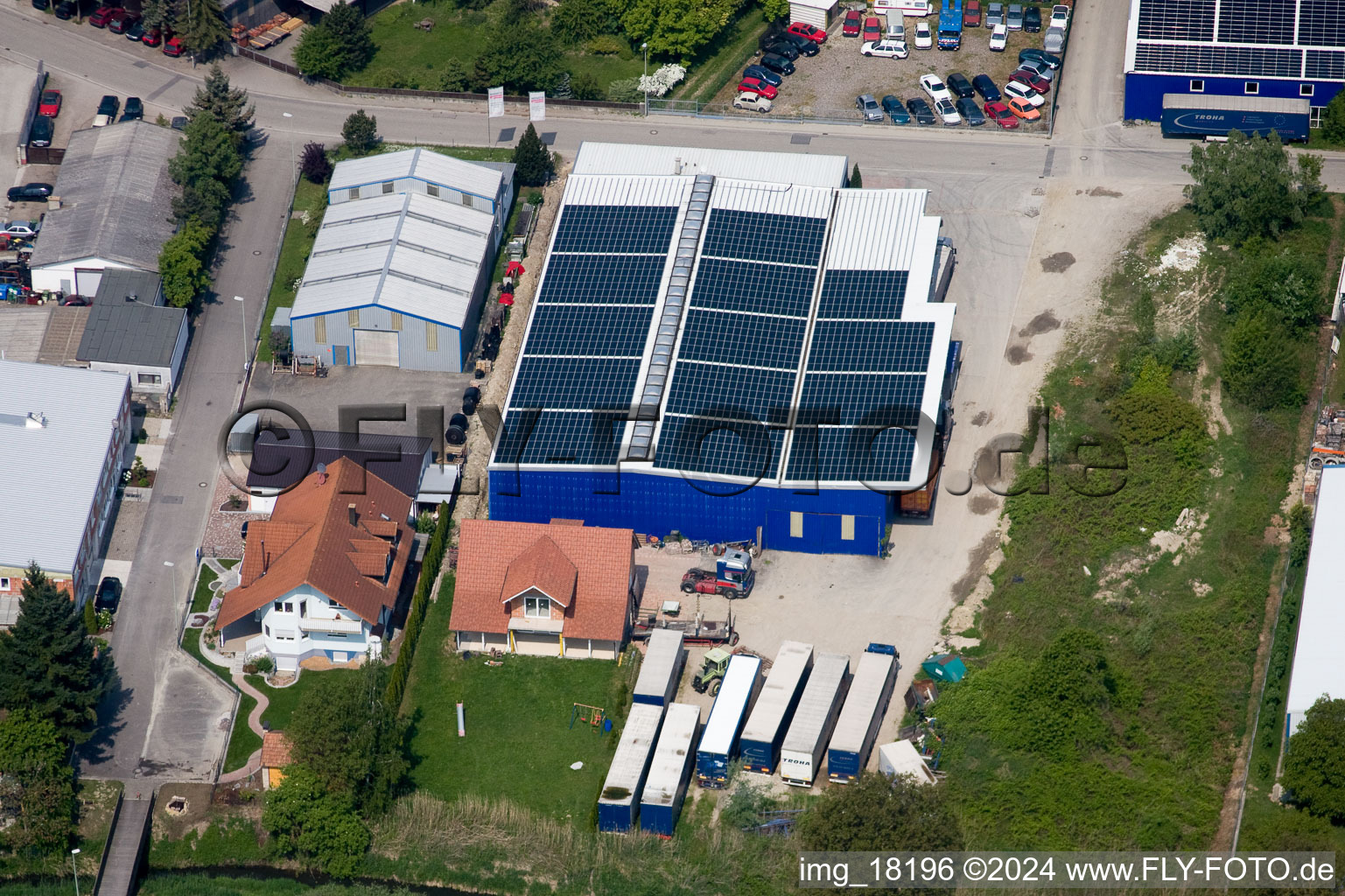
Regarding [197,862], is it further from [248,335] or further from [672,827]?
[248,335]

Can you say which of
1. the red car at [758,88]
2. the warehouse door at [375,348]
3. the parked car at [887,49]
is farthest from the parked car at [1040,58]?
the warehouse door at [375,348]

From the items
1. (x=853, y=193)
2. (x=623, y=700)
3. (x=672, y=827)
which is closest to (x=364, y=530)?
(x=623, y=700)

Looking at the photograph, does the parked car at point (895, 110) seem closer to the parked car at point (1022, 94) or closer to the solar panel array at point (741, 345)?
the parked car at point (1022, 94)

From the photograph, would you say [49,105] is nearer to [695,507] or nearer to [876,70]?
[876,70]

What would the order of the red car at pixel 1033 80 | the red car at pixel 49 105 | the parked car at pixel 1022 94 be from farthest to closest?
the red car at pixel 1033 80 → the parked car at pixel 1022 94 → the red car at pixel 49 105

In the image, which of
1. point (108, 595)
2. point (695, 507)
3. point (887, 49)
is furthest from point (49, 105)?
point (695, 507)

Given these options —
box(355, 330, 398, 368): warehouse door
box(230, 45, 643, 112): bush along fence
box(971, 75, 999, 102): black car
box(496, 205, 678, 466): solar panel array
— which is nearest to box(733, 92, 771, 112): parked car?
box(230, 45, 643, 112): bush along fence

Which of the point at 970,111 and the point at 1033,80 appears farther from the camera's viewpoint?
the point at 1033,80
